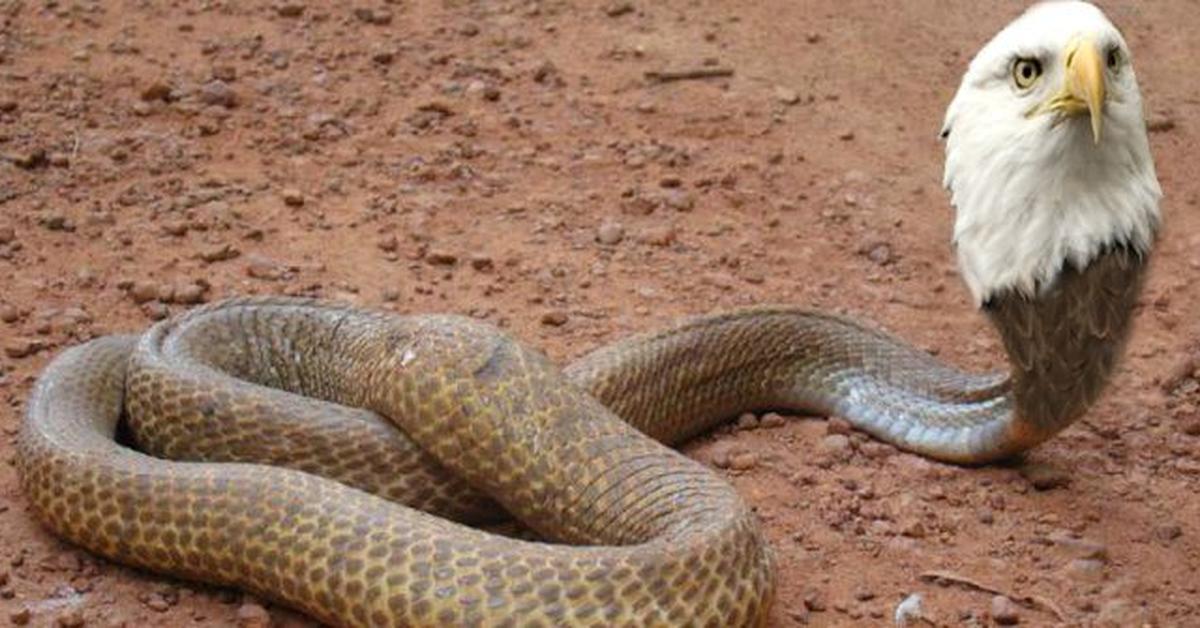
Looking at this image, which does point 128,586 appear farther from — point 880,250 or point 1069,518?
point 880,250

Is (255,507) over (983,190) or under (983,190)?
under

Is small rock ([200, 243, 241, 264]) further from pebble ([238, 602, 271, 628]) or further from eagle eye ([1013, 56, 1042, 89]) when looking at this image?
eagle eye ([1013, 56, 1042, 89])

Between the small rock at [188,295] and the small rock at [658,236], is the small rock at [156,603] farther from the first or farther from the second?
the small rock at [658,236]

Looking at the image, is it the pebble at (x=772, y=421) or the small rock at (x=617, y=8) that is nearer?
the pebble at (x=772, y=421)

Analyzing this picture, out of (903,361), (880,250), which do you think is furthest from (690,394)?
(880,250)

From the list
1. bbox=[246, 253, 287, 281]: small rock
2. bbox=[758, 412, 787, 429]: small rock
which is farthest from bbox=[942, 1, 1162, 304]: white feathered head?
bbox=[246, 253, 287, 281]: small rock

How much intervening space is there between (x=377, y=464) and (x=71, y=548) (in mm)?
842

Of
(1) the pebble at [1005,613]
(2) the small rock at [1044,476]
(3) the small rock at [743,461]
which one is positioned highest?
(1) the pebble at [1005,613]

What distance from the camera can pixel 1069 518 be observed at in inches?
207

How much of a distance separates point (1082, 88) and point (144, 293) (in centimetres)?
333

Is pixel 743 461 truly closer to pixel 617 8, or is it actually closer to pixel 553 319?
pixel 553 319

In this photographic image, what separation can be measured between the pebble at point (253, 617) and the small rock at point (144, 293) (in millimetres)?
2038

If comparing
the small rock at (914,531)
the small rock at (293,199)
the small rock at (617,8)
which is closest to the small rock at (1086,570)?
the small rock at (914,531)

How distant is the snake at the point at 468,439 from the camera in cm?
418
